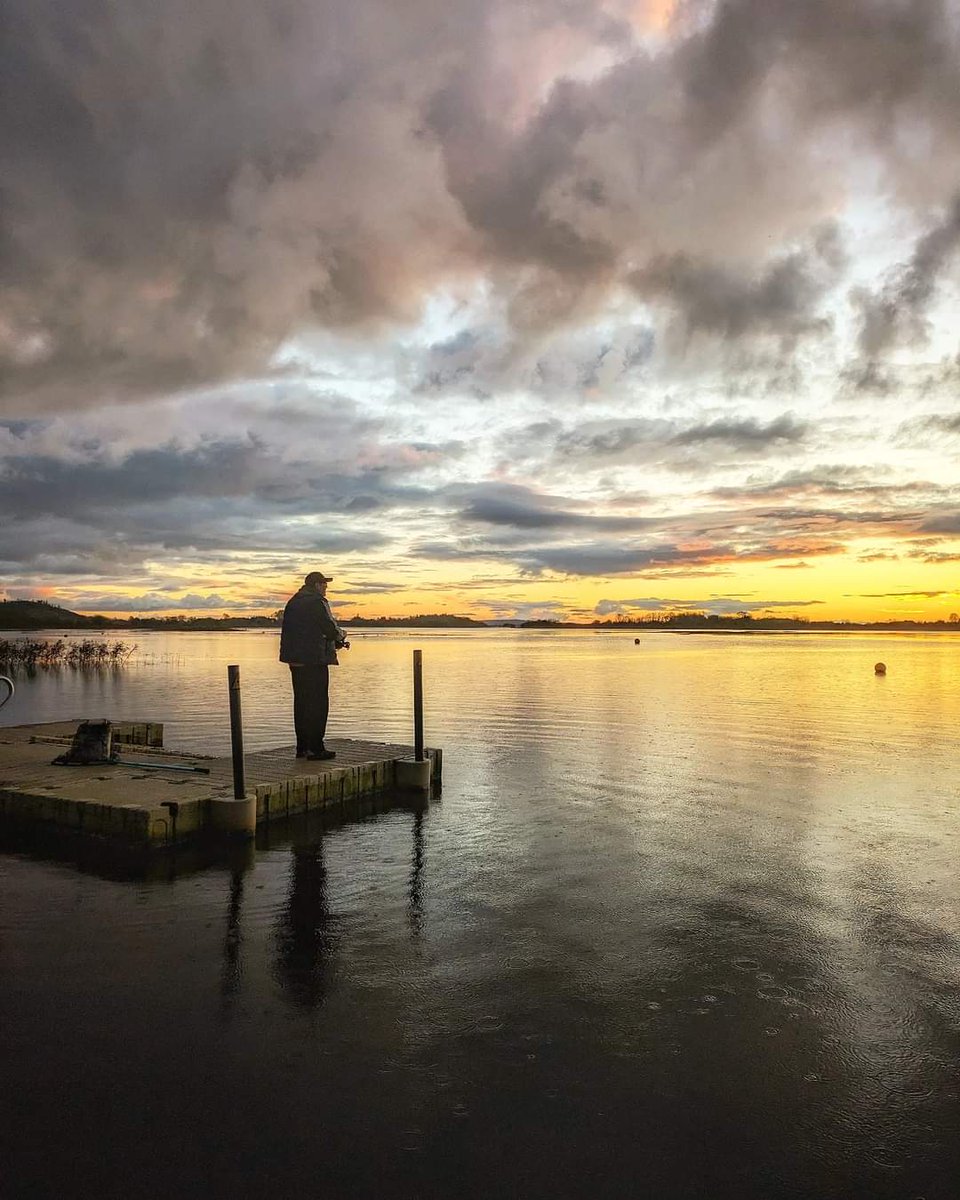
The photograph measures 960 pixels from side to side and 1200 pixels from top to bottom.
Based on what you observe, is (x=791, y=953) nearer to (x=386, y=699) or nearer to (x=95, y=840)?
(x=95, y=840)

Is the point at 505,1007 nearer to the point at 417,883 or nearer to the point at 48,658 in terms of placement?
the point at 417,883

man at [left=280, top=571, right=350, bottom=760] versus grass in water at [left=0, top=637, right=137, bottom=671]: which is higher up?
man at [left=280, top=571, right=350, bottom=760]

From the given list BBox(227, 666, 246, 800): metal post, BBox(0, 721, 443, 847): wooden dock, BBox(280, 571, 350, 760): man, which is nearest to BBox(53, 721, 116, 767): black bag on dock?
BBox(0, 721, 443, 847): wooden dock

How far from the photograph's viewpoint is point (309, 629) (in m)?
14.4

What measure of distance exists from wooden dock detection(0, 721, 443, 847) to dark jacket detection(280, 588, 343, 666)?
1.98 m

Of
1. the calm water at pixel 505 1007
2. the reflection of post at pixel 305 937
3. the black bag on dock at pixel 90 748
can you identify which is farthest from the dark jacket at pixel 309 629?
the reflection of post at pixel 305 937

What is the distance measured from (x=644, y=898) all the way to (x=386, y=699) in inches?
1003

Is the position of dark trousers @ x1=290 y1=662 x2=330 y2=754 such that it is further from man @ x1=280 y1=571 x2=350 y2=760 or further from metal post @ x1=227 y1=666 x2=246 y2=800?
metal post @ x1=227 y1=666 x2=246 y2=800

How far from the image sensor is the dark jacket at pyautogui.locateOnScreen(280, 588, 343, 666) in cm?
1433

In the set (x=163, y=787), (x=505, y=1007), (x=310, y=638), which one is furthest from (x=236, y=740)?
(x=505, y=1007)

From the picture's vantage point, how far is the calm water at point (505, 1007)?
4.72 m

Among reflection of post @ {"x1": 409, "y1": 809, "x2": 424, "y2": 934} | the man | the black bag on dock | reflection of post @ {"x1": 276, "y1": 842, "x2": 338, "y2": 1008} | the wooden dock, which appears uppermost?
the man

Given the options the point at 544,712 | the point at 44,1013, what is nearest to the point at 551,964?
the point at 44,1013

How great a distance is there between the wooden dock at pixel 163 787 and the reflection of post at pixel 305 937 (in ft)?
6.48
